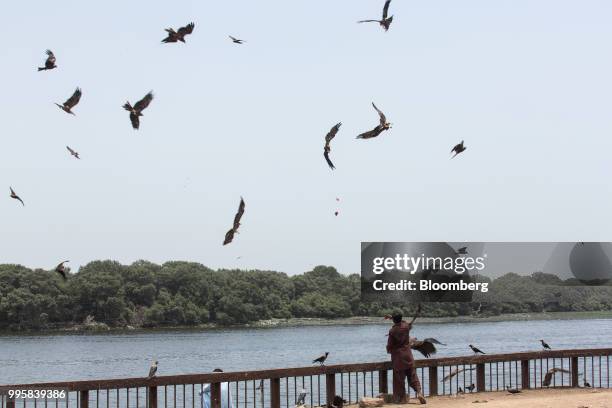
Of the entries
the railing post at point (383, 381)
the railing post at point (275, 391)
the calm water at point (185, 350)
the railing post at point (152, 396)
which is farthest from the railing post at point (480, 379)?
the calm water at point (185, 350)

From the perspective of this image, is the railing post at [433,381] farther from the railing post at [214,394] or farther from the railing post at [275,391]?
the railing post at [214,394]

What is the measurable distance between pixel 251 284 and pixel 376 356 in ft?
174

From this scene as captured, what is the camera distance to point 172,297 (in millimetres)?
133375

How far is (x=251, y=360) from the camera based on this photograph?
89688mm

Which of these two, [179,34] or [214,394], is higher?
[179,34]

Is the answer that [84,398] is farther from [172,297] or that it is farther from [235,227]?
[172,297]

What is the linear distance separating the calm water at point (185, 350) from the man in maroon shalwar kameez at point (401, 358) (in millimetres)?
54258

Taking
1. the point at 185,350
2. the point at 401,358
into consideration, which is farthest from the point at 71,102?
the point at 185,350

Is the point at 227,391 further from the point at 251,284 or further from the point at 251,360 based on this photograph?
the point at 251,284

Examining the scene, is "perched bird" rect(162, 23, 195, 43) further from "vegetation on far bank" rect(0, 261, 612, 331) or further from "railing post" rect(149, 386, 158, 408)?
"vegetation on far bank" rect(0, 261, 612, 331)

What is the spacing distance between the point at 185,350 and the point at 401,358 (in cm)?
8721

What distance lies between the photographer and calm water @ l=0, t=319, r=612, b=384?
263ft

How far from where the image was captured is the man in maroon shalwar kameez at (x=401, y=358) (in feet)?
62.5

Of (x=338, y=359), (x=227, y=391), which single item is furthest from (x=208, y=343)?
(x=227, y=391)
